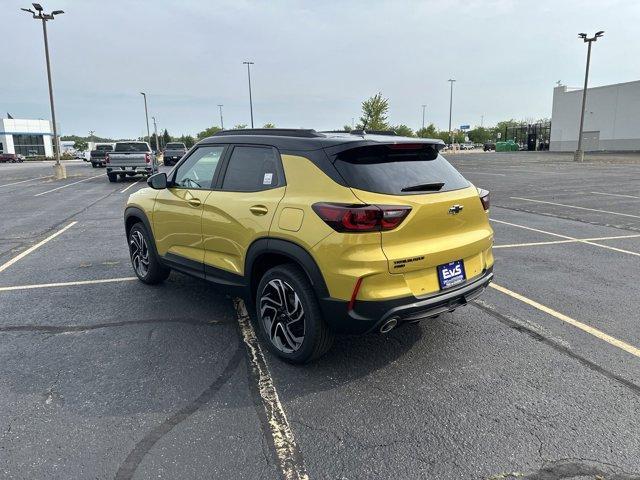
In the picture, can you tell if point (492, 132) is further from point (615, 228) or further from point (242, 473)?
point (242, 473)

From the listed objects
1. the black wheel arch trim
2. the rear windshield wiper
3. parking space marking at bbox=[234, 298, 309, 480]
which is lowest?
parking space marking at bbox=[234, 298, 309, 480]

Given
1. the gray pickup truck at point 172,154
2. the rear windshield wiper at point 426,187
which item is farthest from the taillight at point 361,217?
the gray pickup truck at point 172,154

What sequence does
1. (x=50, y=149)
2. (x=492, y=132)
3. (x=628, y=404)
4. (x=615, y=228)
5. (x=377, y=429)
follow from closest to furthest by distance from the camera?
(x=377, y=429) → (x=628, y=404) → (x=615, y=228) → (x=50, y=149) → (x=492, y=132)

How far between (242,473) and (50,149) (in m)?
111

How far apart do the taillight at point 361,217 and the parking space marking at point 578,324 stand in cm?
225

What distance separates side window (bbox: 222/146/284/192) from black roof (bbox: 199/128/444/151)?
0.08 metres

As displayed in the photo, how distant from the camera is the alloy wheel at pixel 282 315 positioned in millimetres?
3502

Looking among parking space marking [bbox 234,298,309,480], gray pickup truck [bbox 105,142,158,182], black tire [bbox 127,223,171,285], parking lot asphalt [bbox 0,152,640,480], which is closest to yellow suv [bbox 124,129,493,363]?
parking space marking [bbox 234,298,309,480]

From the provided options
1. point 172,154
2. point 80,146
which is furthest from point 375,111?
point 80,146

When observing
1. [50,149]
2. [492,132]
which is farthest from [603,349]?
[492,132]

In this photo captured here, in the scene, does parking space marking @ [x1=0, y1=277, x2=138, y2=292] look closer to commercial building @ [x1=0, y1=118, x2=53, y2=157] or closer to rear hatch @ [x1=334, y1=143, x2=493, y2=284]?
rear hatch @ [x1=334, y1=143, x2=493, y2=284]

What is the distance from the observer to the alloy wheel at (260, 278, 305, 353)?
Answer: 3502 mm

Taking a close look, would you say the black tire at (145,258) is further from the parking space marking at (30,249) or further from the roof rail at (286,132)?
the parking space marking at (30,249)

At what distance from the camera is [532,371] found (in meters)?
3.47
